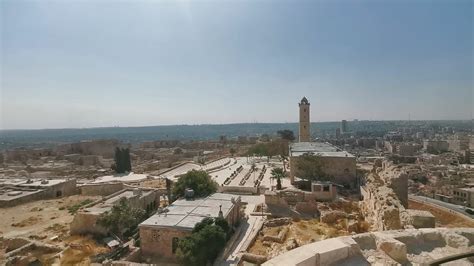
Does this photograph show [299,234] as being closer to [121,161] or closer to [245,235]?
[245,235]

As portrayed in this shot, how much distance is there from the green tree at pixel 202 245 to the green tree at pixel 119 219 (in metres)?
4.73

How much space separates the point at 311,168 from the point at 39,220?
21.3 metres

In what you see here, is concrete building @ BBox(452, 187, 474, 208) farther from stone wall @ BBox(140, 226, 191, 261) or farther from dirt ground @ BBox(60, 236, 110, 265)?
dirt ground @ BBox(60, 236, 110, 265)

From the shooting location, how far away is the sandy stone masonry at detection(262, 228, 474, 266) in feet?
12.7

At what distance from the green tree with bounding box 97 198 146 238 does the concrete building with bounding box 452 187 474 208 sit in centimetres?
4200

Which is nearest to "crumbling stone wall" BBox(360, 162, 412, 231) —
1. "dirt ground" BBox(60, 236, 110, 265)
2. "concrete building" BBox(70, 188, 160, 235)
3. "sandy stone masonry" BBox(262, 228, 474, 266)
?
"sandy stone masonry" BBox(262, 228, 474, 266)

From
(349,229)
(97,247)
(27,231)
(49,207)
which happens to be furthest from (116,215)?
(349,229)

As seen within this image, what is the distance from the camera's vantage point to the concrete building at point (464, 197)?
37.8 m

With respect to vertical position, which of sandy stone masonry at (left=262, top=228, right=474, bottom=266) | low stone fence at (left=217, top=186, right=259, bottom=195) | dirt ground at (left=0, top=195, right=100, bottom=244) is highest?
sandy stone masonry at (left=262, top=228, right=474, bottom=266)

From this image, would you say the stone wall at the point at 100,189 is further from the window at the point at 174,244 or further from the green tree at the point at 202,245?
the green tree at the point at 202,245

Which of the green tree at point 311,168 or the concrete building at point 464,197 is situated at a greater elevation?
the green tree at point 311,168

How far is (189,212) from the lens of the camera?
16156 mm

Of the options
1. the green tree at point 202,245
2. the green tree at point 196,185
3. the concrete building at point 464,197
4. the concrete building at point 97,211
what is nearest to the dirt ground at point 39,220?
the concrete building at point 97,211

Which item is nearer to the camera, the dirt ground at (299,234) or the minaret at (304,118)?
the dirt ground at (299,234)
